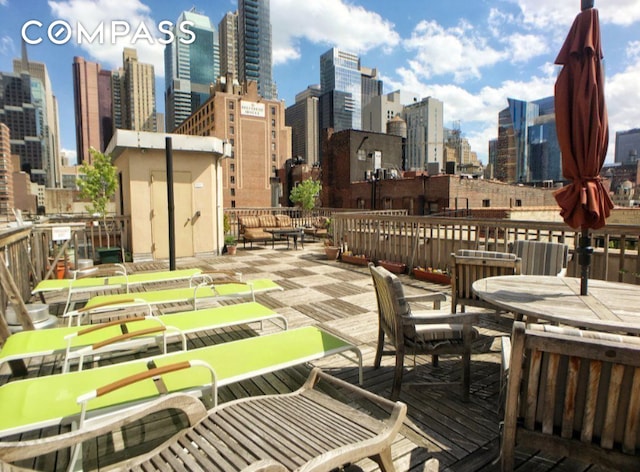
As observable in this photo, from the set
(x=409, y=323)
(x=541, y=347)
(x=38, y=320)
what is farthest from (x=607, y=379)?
(x=38, y=320)

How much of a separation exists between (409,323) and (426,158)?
111 m

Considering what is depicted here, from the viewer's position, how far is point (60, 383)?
7.61 feet

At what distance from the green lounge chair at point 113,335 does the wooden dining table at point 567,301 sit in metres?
2.25

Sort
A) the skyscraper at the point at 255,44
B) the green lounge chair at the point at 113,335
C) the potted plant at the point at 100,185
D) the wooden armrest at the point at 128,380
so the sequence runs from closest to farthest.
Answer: the wooden armrest at the point at 128,380 < the green lounge chair at the point at 113,335 < the potted plant at the point at 100,185 < the skyscraper at the point at 255,44

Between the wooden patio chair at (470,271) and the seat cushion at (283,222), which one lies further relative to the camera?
the seat cushion at (283,222)

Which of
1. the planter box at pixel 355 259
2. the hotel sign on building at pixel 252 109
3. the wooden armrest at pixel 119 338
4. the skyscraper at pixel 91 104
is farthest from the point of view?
the skyscraper at pixel 91 104

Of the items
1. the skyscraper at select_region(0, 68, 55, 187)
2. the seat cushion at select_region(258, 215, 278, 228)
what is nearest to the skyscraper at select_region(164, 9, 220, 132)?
the skyscraper at select_region(0, 68, 55, 187)

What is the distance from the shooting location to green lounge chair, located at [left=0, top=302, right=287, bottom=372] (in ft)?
9.11

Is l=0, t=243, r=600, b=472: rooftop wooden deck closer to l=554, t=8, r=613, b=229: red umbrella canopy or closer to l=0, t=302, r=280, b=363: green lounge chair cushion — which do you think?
l=0, t=302, r=280, b=363: green lounge chair cushion

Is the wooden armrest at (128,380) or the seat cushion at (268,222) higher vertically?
the seat cushion at (268,222)

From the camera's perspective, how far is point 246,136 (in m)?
67.4

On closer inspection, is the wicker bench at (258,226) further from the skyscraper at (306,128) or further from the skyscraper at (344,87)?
the skyscraper at (344,87)

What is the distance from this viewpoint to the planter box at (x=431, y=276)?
23.0ft

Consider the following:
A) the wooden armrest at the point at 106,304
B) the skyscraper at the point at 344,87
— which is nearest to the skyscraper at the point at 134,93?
the skyscraper at the point at 344,87
